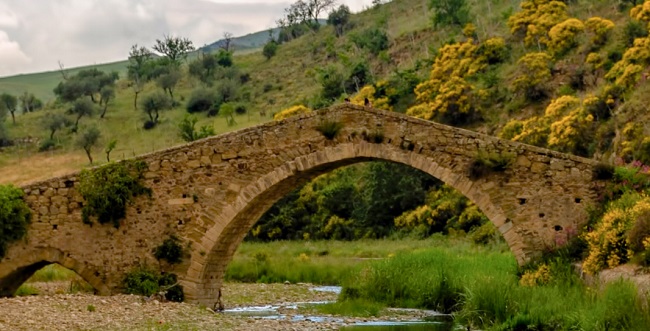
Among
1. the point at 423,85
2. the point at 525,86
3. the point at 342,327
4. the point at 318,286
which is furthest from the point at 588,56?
the point at 342,327

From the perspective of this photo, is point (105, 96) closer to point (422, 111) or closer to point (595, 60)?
point (422, 111)

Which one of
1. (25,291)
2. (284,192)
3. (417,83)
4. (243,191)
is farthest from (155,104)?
(243,191)

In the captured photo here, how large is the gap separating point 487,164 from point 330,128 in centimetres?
320

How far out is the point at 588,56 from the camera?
42719mm

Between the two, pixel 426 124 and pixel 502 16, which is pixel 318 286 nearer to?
pixel 426 124

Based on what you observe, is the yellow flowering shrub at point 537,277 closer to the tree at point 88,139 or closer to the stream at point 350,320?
the stream at point 350,320

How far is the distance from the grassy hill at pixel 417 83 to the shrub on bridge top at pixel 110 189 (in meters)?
4.00

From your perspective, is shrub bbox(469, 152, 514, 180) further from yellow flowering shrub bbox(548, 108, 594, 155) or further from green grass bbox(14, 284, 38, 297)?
yellow flowering shrub bbox(548, 108, 594, 155)

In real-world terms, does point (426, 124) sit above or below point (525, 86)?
below

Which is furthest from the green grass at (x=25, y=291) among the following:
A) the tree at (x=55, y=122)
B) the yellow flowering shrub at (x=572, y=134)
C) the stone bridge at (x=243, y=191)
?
the tree at (x=55, y=122)

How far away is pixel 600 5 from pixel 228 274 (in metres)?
30.1

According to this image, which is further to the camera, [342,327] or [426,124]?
[426,124]

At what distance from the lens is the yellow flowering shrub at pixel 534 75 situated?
44.2 metres

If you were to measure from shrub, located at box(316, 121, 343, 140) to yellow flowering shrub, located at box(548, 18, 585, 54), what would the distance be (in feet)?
92.8
